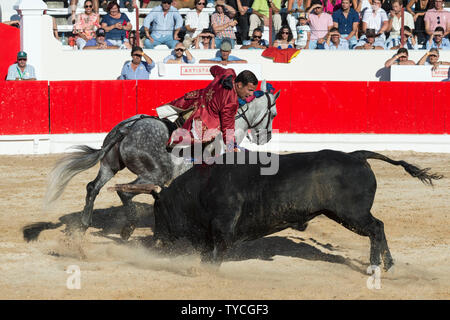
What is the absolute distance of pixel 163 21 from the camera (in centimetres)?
1439

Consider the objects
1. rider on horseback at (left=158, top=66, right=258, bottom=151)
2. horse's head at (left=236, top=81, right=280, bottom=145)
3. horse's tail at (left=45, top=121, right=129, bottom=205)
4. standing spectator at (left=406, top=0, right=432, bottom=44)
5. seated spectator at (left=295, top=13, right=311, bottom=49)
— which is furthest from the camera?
standing spectator at (left=406, top=0, right=432, bottom=44)

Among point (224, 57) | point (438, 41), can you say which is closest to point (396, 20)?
point (438, 41)

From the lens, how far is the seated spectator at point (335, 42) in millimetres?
14445

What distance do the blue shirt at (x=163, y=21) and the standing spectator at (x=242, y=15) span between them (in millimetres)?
1100

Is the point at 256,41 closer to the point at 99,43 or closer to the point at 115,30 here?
the point at 115,30

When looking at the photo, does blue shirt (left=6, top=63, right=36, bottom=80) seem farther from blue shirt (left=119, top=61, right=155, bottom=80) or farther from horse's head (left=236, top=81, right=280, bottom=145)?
horse's head (left=236, top=81, right=280, bottom=145)

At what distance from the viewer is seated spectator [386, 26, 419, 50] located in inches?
574

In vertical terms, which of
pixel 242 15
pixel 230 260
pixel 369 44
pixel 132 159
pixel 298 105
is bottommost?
pixel 230 260

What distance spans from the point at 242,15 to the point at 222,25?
46 centimetres

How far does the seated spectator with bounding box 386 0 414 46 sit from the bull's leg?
346 inches

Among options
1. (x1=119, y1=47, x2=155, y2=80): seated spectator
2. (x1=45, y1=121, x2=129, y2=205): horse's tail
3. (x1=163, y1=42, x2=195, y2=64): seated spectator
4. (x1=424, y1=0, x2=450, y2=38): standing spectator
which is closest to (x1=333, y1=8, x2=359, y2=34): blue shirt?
(x1=424, y1=0, x2=450, y2=38): standing spectator

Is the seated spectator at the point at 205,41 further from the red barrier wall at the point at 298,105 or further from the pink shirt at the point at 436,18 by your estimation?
the pink shirt at the point at 436,18

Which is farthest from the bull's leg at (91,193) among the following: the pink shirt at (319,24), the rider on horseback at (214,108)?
the pink shirt at (319,24)

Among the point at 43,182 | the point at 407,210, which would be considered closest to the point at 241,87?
the point at 407,210
